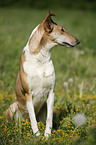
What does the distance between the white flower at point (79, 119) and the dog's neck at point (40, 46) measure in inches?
45.5

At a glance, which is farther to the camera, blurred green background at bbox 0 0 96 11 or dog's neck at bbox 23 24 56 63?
blurred green background at bbox 0 0 96 11

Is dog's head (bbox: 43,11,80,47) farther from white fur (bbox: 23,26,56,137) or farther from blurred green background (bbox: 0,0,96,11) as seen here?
blurred green background (bbox: 0,0,96,11)

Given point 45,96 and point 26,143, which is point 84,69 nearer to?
point 45,96

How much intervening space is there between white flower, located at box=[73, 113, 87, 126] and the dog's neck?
116cm

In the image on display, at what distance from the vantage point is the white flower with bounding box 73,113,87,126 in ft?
10.3

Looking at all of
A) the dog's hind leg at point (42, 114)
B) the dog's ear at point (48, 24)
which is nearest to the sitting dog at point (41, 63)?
the dog's ear at point (48, 24)

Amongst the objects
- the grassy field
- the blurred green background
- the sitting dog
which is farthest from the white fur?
the blurred green background

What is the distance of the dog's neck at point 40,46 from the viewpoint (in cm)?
275

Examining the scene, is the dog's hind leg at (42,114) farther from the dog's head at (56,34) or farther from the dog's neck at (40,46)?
the dog's head at (56,34)

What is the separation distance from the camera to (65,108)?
3.76 m

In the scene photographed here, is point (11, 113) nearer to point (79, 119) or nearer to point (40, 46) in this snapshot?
point (79, 119)

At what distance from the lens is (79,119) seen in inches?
128

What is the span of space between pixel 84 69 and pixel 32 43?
363 cm

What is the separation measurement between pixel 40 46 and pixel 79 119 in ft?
4.56
